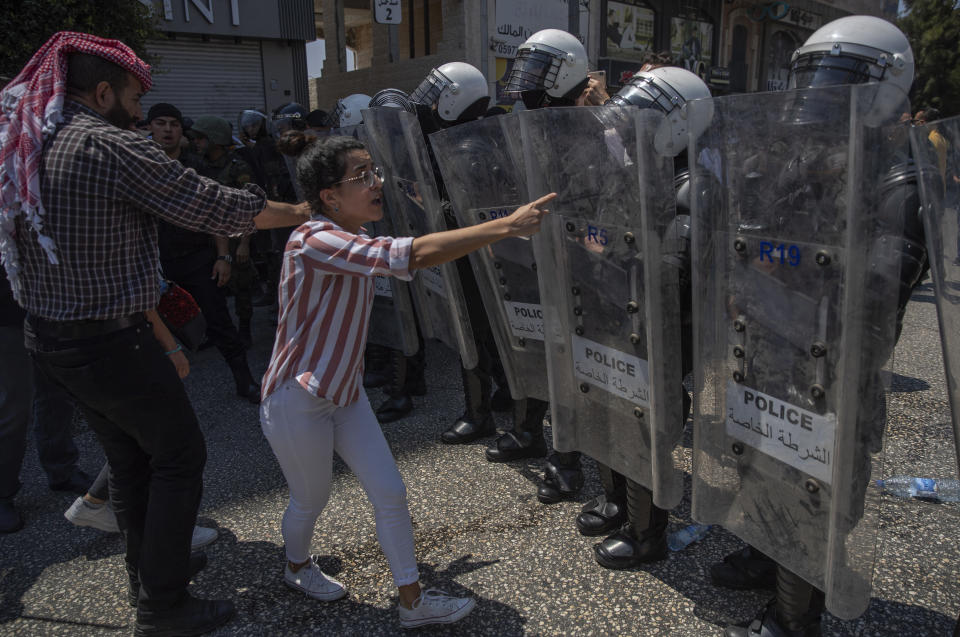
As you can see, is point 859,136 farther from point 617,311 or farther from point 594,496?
point 594,496

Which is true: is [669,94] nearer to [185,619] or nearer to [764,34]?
[185,619]

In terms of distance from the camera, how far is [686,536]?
2.64 meters

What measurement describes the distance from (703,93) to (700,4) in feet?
60.8

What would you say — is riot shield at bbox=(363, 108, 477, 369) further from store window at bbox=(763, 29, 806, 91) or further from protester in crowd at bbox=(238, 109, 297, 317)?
store window at bbox=(763, 29, 806, 91)

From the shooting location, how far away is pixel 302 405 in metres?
2.04

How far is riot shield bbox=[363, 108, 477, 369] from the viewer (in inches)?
124

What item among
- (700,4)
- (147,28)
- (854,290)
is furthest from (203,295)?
(700,4)

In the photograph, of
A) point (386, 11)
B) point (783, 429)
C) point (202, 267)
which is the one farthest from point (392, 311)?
point (386, 11)

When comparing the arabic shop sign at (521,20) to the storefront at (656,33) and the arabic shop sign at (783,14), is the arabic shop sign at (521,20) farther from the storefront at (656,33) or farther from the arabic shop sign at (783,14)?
the arabic shop sign at (783,14)

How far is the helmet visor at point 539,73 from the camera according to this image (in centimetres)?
347

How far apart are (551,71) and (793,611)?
2.78 metres

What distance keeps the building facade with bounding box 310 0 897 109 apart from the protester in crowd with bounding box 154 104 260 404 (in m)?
6.28

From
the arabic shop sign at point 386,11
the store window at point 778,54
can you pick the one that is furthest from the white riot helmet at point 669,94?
the store window at point 778,54

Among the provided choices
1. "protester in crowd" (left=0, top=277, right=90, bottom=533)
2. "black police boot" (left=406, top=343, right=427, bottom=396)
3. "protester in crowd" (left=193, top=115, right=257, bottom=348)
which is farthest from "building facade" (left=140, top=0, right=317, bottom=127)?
"protester in crowd" (left=0, top=277, right=90, bottom=533)
